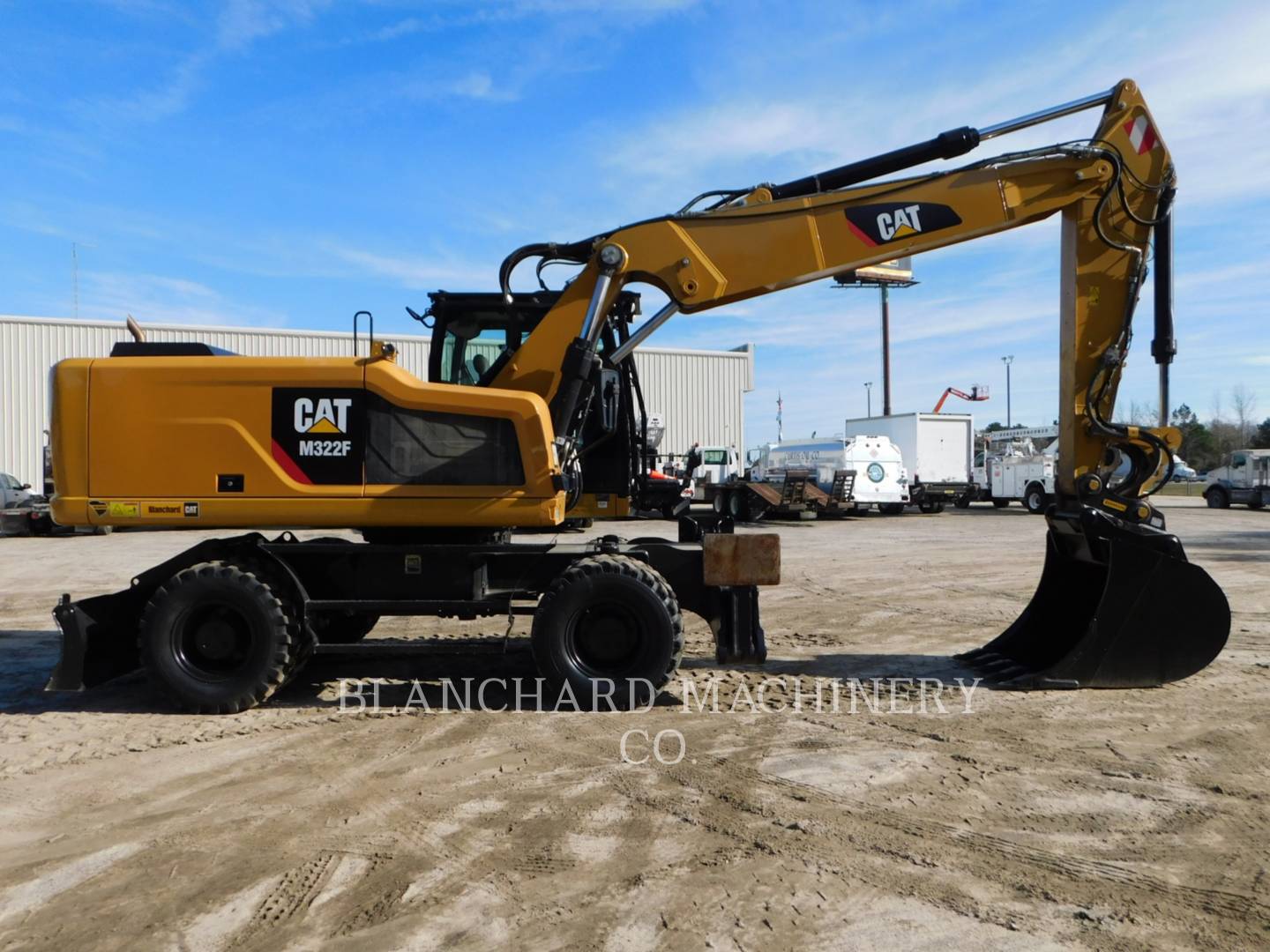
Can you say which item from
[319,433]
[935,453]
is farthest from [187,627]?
[935,453]

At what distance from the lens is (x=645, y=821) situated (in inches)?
174

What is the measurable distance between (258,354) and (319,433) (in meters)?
25.9

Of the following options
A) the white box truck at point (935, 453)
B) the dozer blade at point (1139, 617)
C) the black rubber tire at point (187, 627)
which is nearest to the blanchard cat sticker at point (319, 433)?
the black rubber tire at point (187, 627)

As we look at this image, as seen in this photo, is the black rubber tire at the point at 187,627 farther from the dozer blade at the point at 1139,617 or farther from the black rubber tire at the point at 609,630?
the dozer blade at the point at 1139,617

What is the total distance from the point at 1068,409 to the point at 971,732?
8.87ft

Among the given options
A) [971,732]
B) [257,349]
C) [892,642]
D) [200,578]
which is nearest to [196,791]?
[200,578]

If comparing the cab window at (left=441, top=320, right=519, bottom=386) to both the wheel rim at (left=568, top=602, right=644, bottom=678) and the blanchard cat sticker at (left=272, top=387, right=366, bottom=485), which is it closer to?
the blanchard cat sticker at (left=272, top=387, right=366, bottom=485)

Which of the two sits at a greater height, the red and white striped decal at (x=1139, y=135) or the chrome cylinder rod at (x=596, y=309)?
the red and white striped decal at (x=1139, y=135)

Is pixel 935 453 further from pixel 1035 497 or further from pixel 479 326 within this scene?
pixel 479 326

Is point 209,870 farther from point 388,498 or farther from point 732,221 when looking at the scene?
point 732,221

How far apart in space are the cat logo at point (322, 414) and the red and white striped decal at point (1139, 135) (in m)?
5.83

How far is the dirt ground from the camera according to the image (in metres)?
3.48

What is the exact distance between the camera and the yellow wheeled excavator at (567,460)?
6.30 m

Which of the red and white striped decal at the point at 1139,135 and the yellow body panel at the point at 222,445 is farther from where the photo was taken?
the red and white striped decal at the point at 1139,135
